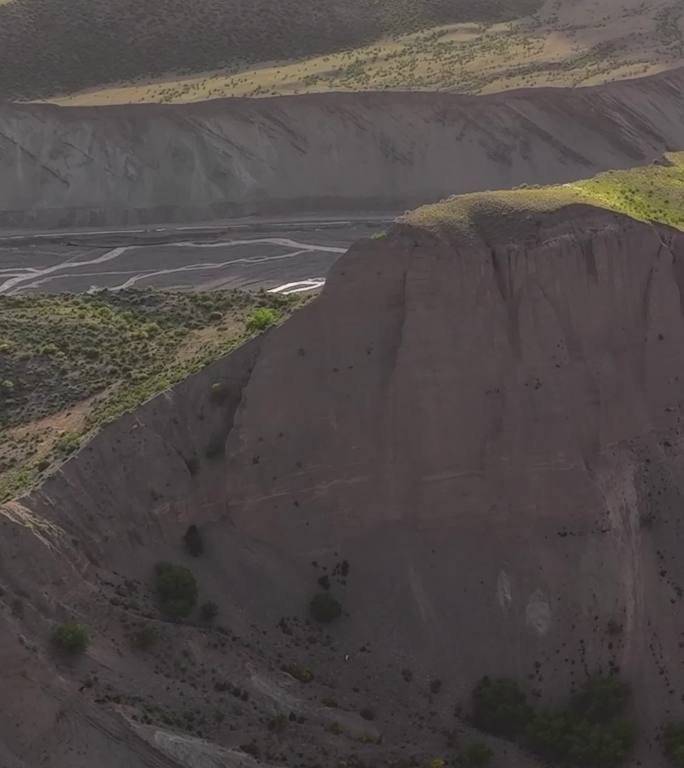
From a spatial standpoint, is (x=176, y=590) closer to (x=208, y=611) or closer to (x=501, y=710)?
(x=208, y=611)

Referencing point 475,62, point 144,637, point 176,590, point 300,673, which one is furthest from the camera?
point 475,62

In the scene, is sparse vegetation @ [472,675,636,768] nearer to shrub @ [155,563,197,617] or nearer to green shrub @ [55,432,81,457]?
shrub @ [155,563,197,617]

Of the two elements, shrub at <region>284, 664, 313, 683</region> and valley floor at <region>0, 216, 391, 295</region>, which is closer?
shrub at <region>284, 664, 313, 683</region>

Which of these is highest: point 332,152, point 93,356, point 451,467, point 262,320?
point 332,152

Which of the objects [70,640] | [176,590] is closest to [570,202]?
[176,590]

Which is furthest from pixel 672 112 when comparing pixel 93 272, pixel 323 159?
pixel 93 272

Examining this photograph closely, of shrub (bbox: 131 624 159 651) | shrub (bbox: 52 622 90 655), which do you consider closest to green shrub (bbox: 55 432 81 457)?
shrub (bbox: 131 624 159 651)
